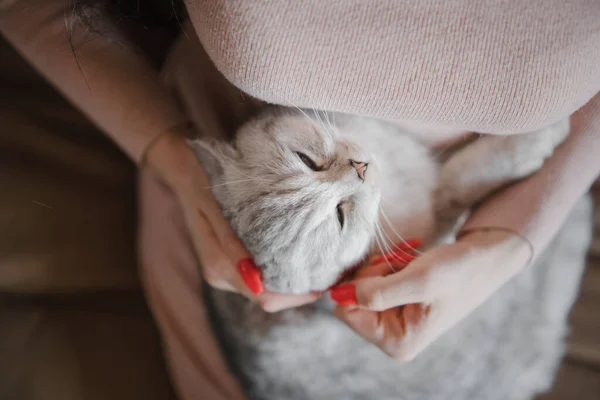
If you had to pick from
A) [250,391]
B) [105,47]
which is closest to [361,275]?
[250,391]

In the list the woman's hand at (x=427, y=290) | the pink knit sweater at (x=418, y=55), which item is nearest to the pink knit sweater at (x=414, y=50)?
the pink knit sweater at (x=418, y=55)

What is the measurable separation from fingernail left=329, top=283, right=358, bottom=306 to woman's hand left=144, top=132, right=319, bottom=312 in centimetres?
7

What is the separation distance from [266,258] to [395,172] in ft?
1.35

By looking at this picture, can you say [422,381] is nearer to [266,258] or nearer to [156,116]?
[266,258]

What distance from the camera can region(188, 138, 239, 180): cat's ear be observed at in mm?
872

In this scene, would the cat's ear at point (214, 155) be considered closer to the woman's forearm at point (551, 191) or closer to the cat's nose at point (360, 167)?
the cat's nose at point (360, 167)

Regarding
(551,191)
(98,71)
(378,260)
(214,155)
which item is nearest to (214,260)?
(214,155)

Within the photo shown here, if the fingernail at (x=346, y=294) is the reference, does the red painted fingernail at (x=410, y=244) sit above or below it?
Answer: above

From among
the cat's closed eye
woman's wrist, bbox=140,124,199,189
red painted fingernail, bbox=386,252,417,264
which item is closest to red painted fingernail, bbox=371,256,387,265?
red painted fingernail, bbox=386,252,417,264

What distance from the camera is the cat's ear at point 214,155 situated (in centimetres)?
87

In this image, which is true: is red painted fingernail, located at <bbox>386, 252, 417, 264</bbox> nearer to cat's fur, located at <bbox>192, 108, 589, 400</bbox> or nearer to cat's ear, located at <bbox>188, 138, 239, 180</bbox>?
cat's fur, located at <bbox>192, 108, 589, 400</bbox>

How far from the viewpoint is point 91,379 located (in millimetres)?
1143

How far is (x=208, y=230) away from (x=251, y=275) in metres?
0.18

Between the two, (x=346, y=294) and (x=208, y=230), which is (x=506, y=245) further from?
(x=208, y=230)
